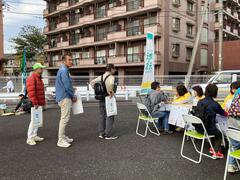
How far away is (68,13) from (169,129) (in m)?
25.5

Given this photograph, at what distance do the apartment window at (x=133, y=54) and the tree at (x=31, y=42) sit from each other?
16586 millimetres

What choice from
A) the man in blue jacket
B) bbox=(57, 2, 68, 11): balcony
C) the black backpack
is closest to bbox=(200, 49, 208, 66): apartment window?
bbox=(57, 2, 68, 11): balcony

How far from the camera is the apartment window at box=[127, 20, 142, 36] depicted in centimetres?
2008

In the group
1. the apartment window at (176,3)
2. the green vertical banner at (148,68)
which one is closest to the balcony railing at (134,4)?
the apartment window at (176,3)

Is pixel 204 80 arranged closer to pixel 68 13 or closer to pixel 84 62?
pixel 84 62

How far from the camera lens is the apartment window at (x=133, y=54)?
66.3ft

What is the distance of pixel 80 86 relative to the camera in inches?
466

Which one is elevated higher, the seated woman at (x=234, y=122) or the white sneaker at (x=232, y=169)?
the seated woman at (x=234, y=122)

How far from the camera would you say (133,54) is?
20.5 m

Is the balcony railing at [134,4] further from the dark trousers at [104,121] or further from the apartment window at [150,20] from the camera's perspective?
the dark trousers at [104,121]

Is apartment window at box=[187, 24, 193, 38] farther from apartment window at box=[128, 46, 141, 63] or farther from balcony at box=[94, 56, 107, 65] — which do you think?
balcony at box=[94, 56, 107, 65]

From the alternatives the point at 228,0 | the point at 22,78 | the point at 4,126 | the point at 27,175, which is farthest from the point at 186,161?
the point at 228,0

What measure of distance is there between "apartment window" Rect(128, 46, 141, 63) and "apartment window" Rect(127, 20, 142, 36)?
1.33m

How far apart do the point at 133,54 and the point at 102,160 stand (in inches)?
694
